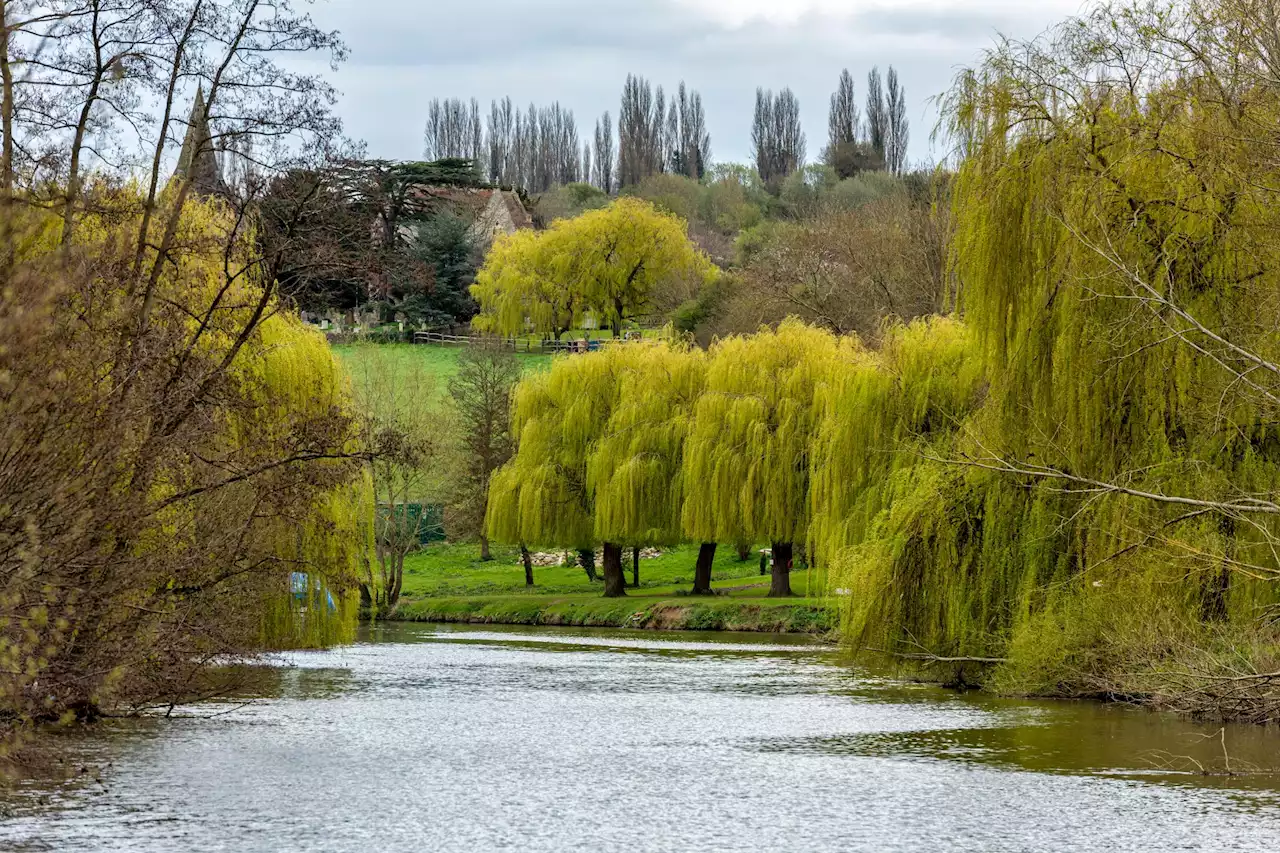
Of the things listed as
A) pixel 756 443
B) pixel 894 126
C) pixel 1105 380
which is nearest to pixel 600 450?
pixel 756 443

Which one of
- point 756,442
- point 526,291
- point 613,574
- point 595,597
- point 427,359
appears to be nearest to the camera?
point 756,442

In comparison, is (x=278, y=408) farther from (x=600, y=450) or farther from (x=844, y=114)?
(x=844, y=114)

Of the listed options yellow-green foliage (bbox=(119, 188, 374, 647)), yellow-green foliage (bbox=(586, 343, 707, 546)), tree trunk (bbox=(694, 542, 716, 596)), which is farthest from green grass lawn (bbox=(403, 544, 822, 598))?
yellow-green foliage (bbox=(119, 188, 374, 647))

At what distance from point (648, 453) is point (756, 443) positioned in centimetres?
513

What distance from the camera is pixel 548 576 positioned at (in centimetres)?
6506

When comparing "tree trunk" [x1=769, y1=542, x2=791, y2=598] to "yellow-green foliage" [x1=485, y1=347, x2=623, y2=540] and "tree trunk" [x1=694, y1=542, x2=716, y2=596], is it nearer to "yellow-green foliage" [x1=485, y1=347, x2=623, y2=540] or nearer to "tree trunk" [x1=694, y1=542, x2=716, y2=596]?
"tree trunk" [x1=694, y1=542, x2=716, y2=596]

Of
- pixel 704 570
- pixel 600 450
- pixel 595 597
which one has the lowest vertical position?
pixel 595 597

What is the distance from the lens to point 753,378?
46469mm

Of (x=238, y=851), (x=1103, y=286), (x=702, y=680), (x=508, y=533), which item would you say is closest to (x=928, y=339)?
(x=702, y=680)

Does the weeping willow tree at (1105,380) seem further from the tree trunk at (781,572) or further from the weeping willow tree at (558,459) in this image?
the weeping willow tree at (558,459)

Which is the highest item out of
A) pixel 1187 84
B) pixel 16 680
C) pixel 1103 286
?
pixel 1187 84

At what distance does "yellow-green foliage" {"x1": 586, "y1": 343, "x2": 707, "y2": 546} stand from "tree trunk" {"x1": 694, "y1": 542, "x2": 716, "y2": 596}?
208 centimetres

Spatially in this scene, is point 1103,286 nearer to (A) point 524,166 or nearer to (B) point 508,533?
(B) point 508,533

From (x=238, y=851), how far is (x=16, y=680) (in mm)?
2652
